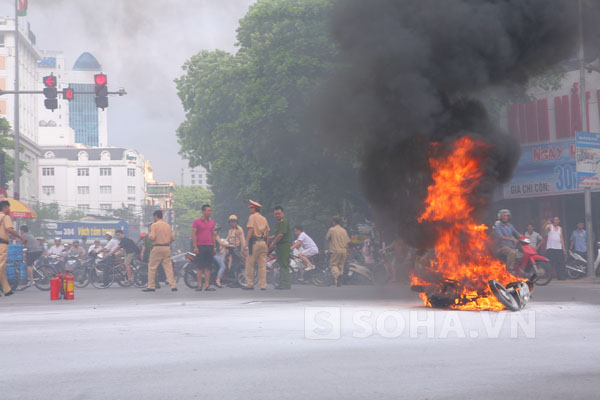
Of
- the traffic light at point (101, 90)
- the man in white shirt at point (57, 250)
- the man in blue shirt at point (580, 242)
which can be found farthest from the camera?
the man in white shirt at point (57, 250)

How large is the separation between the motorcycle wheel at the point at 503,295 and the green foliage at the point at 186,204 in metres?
133

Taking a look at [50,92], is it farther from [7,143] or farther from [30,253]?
[7,143]

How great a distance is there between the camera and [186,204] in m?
146

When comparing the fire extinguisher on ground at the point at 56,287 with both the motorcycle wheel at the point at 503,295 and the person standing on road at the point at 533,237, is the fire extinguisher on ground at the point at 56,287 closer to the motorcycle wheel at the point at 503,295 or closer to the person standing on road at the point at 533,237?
the motorcycle wheel at the point at 503,295

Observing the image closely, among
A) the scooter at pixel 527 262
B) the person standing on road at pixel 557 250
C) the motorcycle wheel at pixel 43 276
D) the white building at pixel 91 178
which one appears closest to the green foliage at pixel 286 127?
the person standing on road at pixel 557 250

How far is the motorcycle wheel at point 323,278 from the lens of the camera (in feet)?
73.7

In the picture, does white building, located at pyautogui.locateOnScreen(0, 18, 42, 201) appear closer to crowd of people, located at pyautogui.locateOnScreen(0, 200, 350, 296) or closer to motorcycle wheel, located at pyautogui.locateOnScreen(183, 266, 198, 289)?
motorcycle wheel, located at pyautogui.locateOnScreen(183, 266, 198, 289)

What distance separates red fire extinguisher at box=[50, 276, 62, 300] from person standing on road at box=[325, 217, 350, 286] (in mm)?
7476

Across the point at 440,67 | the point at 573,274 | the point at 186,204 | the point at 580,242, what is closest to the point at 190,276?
the point at 440,67

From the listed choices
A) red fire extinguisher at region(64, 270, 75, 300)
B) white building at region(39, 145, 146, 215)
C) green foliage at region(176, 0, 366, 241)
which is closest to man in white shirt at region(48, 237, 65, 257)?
green foliage at region(176, 0, 366, 241)

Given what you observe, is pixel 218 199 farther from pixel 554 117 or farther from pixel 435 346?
pixel 435 346

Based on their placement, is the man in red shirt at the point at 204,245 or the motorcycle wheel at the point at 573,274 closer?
the man in red shirt at the point at 204,245

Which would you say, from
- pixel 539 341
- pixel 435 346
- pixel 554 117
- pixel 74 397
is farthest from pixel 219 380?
pixel 554 117

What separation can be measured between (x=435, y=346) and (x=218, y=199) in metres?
48.1
